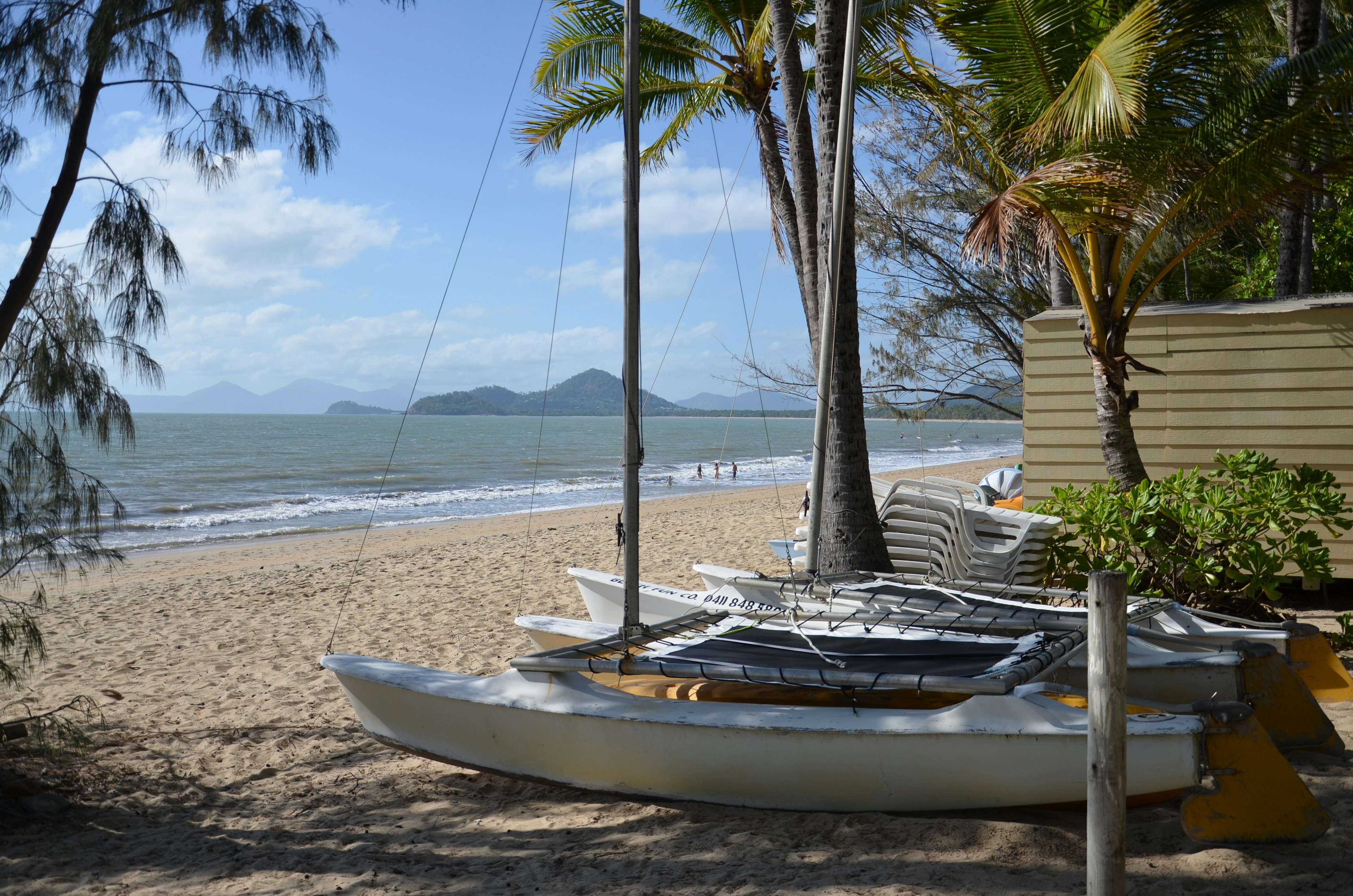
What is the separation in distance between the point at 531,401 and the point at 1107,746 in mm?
176185

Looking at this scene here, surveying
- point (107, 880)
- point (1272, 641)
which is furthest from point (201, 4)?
point (1272, 641)

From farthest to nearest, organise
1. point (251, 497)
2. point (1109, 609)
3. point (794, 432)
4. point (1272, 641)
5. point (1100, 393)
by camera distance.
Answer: point (794, 432) < point (251, 497) < point (1100, 393) < point (1272, 641) < point (1109, 609)

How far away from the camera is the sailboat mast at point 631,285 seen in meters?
5.18

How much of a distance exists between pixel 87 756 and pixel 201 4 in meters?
4.13

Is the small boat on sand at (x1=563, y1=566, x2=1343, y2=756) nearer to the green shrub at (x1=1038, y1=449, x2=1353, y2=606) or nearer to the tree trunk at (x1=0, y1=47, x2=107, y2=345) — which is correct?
the green shrub at (x1=1038, y1=449, x2=1353, y2=606)

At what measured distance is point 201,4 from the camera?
465cm

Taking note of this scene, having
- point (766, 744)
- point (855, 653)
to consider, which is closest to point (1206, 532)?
point (855, 653)

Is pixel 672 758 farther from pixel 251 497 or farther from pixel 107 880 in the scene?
pixel 251 497

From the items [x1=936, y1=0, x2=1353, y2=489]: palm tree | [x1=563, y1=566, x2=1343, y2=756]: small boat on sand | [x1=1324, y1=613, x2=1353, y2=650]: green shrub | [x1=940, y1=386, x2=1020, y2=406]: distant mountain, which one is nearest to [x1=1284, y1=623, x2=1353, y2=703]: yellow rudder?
[x1=563, y1=566, x2=1343, y2=756]: small boat on sand

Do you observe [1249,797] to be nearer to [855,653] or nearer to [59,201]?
[855,653]

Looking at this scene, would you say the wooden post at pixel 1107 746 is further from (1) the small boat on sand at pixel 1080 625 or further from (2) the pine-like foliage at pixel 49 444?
(2) the pine-like foliage at pixel 49 444

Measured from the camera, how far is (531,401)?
579 ft

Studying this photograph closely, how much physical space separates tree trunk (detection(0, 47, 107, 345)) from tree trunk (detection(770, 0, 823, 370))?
16.2 feet

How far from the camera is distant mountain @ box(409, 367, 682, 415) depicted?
132 m
